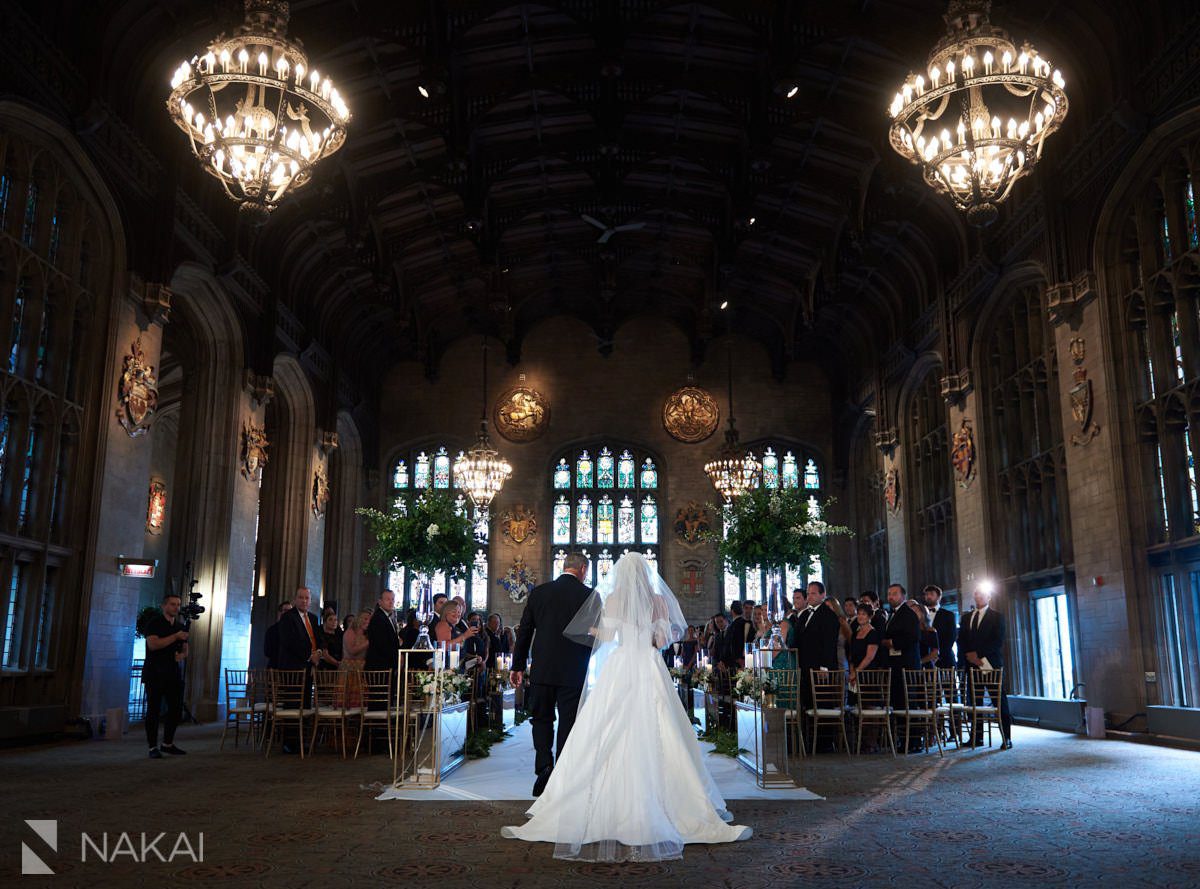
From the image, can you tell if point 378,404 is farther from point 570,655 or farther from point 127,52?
point 570,655

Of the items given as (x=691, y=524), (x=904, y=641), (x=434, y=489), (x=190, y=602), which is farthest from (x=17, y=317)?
(x=691, y=524)

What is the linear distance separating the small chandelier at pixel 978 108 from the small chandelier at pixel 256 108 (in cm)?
534

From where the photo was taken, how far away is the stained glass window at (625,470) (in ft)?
84.2

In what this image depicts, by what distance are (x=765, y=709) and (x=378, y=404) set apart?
19.5m

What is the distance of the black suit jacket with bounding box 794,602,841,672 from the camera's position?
10.8 metres

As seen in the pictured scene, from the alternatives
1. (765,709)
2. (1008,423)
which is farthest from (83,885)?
(1008,423)

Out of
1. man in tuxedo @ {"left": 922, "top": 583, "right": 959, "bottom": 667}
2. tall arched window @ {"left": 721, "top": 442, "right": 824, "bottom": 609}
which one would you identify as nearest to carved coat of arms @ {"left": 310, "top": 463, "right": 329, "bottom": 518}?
tall arched window @ {"left": 721, "top": 442, "right": 824, "bottom": 609}

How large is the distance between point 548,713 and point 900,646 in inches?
205

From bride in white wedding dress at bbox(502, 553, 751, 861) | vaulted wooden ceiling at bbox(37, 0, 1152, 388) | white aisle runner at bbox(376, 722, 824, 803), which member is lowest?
white aisle runner at bbox(376, 722, 824, 803)

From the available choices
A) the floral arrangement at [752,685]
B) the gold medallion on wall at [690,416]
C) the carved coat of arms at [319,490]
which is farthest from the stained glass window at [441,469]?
the floral arrangement at [752,685]

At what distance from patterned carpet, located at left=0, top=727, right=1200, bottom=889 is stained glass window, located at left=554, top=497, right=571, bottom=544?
52.7ft

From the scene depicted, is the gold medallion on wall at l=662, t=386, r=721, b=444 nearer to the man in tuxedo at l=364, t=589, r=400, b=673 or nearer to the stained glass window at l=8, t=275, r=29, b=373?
the man in tuxedo at l=364, t=589, r=400, b=673

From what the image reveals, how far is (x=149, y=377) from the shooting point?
13.2m

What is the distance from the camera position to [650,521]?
25.5m
